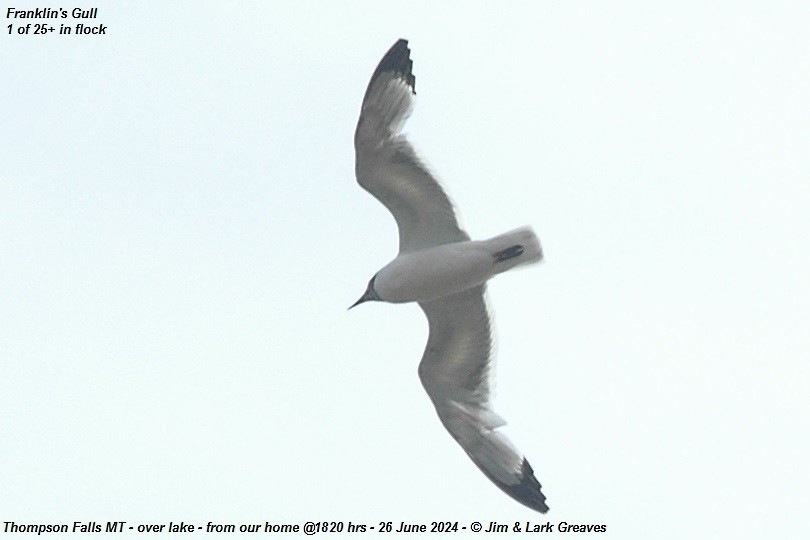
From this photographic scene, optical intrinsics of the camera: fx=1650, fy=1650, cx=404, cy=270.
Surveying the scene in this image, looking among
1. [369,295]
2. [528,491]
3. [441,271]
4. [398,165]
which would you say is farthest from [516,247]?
[528,491]

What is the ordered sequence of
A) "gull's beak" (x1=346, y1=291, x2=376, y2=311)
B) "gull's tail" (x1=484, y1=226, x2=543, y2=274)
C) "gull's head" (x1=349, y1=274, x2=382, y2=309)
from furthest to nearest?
1. "gull's beak" (x1=346, y1=291, x2=376, y2=311)
2. "gull's head" (x1=349, y1=274, x2=382, y2=309)
3. "gull's tail" (x1=484, y1=226, x2=543, y2=274)

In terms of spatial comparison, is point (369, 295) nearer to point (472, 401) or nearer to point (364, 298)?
point (364, 298)

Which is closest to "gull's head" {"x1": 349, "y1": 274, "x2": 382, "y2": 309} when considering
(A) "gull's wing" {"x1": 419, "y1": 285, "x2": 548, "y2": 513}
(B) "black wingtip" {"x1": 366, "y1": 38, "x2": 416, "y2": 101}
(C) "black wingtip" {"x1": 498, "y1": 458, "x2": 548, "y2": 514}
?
(A) "gull's wing" {"x1": 419, "y1": 285, "x2": 548, "y2": 513}

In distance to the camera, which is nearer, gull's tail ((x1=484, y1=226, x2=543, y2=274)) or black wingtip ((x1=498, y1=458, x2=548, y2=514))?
gull's tail ((x1=484, y1=226, x2=543, y2=274))

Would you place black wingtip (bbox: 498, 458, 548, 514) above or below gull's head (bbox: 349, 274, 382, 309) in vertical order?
below

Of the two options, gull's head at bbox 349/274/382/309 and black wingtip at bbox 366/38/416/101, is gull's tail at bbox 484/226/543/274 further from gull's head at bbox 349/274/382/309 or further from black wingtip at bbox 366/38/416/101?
black wingtip at bbox 366/38/416/101

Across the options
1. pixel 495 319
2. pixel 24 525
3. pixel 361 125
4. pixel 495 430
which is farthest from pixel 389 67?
pixel 24 525

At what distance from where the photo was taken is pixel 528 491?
15.4m

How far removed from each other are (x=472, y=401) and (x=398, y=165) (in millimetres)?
2450

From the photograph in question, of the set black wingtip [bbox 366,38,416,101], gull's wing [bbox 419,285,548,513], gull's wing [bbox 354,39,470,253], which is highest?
black wingtip [bbox 366,38,416,101]

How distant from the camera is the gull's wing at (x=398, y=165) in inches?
562

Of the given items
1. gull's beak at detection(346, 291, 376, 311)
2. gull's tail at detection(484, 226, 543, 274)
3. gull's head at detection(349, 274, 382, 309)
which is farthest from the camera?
gull's beak at detection(346, 291, 376, 311)

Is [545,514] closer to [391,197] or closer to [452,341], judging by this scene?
[452,341]

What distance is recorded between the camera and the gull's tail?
14.2 metres
